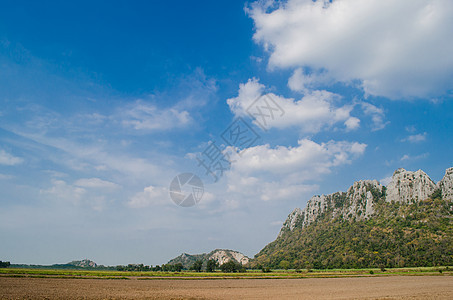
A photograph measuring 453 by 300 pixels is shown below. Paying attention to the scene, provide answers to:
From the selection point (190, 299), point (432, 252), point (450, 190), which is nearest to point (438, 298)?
point (190, 299)

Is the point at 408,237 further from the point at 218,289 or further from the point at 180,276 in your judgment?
the point at 218,289

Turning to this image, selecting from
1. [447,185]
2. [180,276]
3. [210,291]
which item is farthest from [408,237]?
[210,291]

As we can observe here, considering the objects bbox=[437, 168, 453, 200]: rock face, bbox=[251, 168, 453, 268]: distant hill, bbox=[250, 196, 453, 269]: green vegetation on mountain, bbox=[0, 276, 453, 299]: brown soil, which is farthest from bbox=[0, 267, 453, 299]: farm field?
A: bbox=[437, 168, 453, 200]: rock face

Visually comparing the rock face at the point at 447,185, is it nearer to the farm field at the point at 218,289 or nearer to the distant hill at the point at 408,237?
Answer: the distant hill at the point at 408,237

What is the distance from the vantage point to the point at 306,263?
7421 inches

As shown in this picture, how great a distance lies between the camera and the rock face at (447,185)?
178 metres

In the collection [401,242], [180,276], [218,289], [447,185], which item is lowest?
[180,276]

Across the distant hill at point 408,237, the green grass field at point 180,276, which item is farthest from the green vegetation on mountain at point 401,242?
the green grass field at point 180,276

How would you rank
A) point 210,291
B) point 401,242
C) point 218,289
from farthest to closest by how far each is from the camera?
1. point 401,242
2. point 218,289
3. point 210,291

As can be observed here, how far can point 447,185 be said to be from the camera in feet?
593

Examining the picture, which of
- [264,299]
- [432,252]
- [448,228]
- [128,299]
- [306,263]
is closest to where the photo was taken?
[128,299]

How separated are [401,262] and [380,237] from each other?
29.4 m

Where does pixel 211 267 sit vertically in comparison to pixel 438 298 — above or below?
below

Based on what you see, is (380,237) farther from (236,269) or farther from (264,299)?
(264,299)
